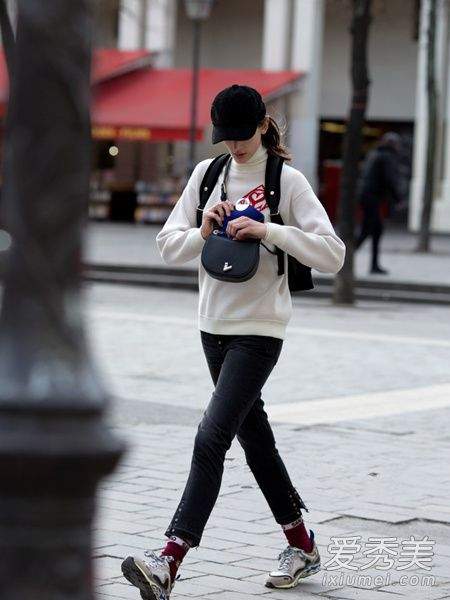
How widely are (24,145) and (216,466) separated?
10.3 ft

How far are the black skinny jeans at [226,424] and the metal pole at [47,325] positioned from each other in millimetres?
2959

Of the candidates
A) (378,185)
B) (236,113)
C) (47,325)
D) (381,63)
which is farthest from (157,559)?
(381,63)

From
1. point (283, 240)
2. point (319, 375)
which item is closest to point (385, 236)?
point (319, 375)

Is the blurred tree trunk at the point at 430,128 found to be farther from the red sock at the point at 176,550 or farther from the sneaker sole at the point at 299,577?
the red sock at the point at 176,550

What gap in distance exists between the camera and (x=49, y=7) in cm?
208

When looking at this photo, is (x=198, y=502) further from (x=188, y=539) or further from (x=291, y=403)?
(x=291, y=403)

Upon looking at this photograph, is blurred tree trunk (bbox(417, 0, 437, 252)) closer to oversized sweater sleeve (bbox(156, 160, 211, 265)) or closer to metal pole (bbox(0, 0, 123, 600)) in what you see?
oversized sweater sleeve (bbox(156, 160, 211, 265))

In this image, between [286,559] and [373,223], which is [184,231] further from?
[373,223]

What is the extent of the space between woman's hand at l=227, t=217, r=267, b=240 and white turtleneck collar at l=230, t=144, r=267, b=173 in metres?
0.28

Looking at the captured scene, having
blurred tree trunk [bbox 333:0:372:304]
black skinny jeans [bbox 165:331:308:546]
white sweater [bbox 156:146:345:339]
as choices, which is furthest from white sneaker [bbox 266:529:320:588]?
blurred tree trunk [bbox 333:0:372:304]

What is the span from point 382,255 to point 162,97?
37.1 ft

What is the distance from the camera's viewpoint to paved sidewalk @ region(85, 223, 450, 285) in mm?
21625

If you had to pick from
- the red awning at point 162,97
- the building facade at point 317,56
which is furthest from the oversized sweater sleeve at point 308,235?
the building facade at point 317,56

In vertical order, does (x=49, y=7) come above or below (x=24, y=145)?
above
